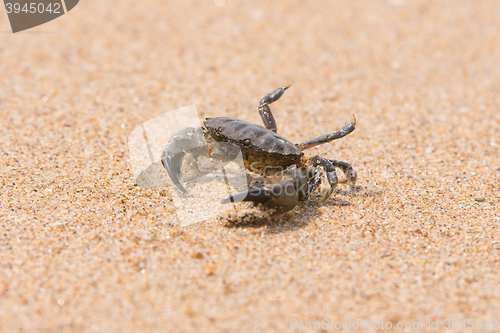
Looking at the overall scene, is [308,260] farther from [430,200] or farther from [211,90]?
[211,90]

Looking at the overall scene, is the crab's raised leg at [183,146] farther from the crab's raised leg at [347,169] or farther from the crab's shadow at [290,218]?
the crab's raised leg at [347,169]

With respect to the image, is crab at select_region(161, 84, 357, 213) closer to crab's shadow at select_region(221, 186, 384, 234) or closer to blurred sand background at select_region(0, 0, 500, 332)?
crab's shadow at select_region(221, 186, 384, 234)

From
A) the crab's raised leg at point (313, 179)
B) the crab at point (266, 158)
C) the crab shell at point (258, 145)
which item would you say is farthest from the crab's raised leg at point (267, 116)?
the crab's raised leg at point (313, 179)

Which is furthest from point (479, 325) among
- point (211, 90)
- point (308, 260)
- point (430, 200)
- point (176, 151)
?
point (211, 90)

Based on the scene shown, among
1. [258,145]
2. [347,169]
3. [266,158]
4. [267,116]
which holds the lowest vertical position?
[347,169]

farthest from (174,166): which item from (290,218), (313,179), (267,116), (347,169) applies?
(347,169)

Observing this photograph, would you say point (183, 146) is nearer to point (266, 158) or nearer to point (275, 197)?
point (266, 158)

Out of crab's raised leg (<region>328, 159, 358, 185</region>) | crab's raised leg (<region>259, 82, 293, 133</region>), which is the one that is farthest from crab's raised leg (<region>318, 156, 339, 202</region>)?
crab's raised leg (<region>259, 82, 293, 133</region>)
